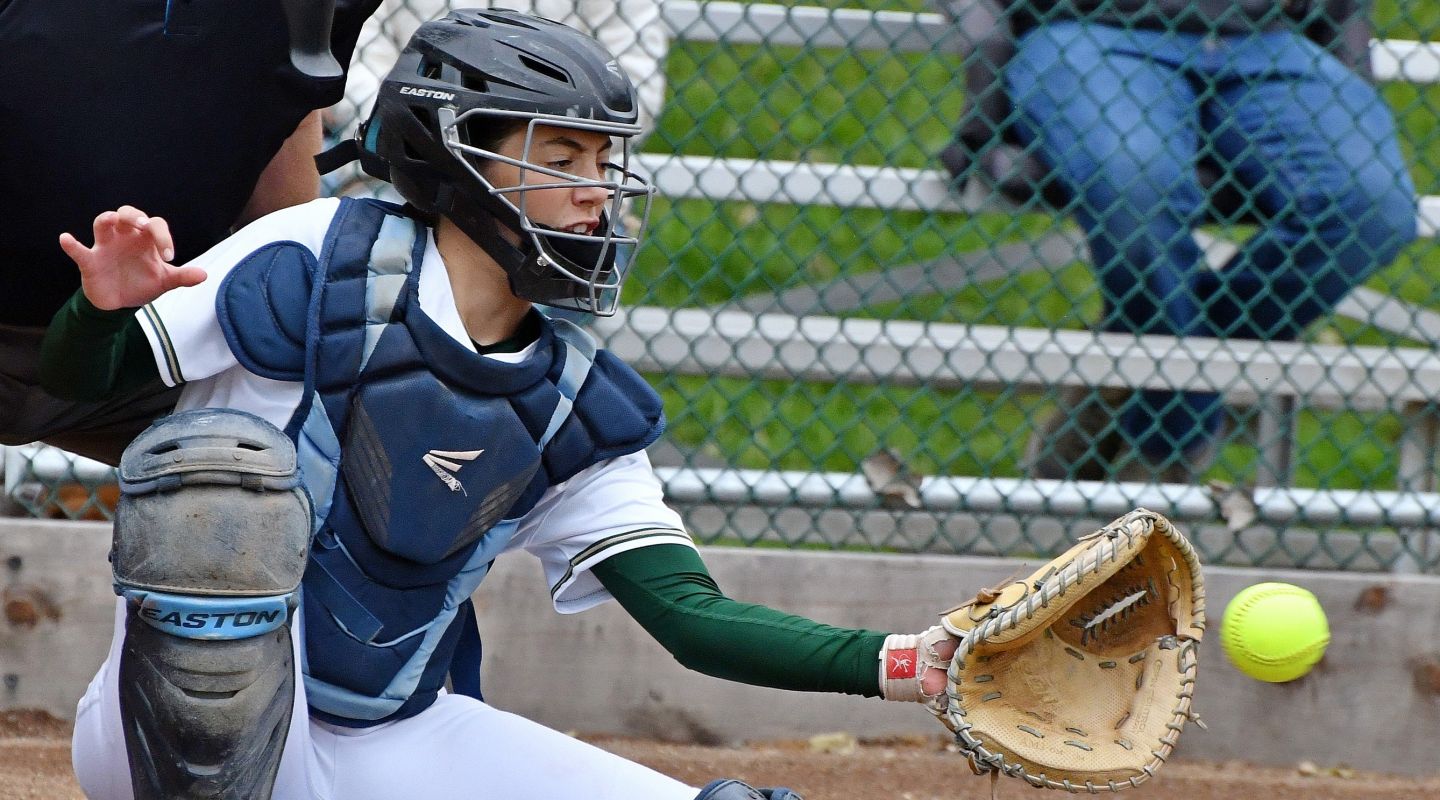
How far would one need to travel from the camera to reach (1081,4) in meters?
3.73

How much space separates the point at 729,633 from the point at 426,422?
1.47 feet

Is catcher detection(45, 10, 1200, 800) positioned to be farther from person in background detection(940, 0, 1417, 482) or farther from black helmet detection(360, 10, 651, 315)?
person in background detection(940, 0, 1417, 482)

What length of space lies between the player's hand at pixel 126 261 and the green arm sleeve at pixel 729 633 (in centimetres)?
67

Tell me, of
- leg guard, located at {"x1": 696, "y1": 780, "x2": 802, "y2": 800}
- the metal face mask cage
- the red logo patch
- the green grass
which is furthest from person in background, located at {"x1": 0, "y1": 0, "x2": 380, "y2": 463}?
the green grass

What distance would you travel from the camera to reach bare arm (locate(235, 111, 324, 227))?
2.35m

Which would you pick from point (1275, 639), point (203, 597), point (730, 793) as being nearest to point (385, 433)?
point (203, 597)

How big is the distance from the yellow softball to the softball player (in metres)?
0.79

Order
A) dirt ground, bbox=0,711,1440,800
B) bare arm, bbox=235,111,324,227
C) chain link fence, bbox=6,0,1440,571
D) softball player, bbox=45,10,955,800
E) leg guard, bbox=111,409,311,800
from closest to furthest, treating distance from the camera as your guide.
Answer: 1. leg guard, bbox=111,409,311,800
2. softball player, bbox=45,10,955,800
3. bare arm, bbox=235,111,324,227
4. dirt ground, bbox=0,711,1440,800
5. chain link fence, bbox=6,0,1440,571

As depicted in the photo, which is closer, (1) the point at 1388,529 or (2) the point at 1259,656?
(2) the point at 1259,656

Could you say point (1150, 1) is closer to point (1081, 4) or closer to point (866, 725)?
point (1081, 4)

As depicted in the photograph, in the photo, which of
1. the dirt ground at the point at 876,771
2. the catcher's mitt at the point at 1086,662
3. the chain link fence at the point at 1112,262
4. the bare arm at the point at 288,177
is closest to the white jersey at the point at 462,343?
the bare arm at the point at 288,177

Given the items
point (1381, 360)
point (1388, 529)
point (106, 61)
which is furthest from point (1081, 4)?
point (106, 61)

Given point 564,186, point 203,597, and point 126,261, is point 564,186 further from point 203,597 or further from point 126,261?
point 203,597

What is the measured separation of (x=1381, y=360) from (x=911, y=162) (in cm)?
267
